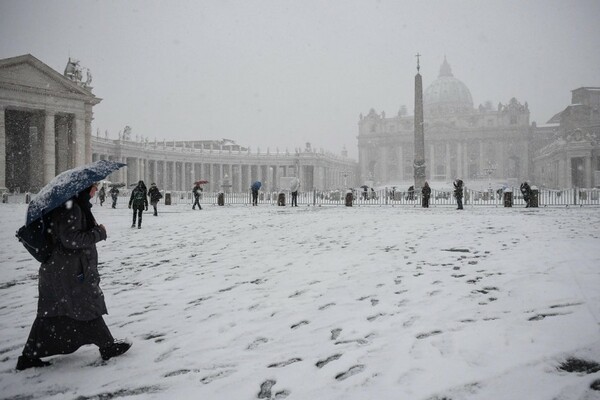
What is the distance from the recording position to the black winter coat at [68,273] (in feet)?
11.2

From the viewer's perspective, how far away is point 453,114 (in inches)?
3374

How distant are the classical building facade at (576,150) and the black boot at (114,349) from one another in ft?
187

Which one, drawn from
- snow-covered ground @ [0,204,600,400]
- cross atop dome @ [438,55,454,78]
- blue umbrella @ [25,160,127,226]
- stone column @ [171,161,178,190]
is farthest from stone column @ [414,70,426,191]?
cross atop dome @ [438,55,454,78]

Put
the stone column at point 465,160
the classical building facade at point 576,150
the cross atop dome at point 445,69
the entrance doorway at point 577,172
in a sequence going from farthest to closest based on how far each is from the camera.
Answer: the cross atop dome at point 445,69, the stone column at point 465,160, the entrance doorway at point 577,172, the classical building facade at point 576,150

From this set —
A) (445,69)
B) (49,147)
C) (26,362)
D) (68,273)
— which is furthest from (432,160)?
(26,362)

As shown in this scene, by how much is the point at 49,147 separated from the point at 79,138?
3.53 metres

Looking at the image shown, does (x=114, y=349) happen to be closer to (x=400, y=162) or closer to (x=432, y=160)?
Result: (x=400, y=162)

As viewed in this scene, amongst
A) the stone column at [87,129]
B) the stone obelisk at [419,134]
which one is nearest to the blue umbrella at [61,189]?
the stone obelisk at [419,134]

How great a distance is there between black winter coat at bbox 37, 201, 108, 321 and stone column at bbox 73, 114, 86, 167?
143 ft

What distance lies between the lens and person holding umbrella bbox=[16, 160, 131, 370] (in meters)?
3.40

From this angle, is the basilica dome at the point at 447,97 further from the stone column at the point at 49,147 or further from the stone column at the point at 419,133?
the stone column at the point at 49,147

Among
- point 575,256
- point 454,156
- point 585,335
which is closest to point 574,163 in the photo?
point 454,156

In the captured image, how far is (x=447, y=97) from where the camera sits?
305 ft

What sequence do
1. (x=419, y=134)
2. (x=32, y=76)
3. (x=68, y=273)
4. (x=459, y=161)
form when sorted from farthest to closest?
(x=459, y=161) < (x=32, y=76) < (x=419, y=134) < (x=68, y=273)
